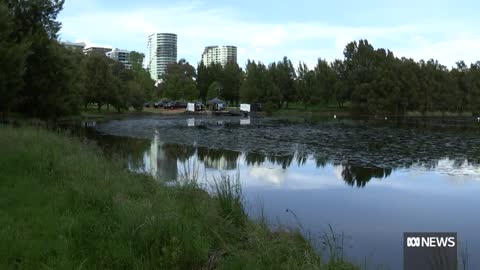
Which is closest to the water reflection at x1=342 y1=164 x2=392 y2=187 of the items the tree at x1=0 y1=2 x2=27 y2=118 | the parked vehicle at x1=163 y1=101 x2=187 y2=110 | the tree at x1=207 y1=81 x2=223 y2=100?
the tree at x1=0 y1=2 x2=27 y2=118

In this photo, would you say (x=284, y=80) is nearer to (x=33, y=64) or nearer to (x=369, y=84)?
(x=369, y=84)

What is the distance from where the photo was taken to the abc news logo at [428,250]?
11.7 ft

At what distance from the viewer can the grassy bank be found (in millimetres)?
5988

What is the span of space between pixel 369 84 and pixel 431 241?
91928mm

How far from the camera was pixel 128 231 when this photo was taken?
678cm

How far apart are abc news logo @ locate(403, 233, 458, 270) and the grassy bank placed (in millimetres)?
2269

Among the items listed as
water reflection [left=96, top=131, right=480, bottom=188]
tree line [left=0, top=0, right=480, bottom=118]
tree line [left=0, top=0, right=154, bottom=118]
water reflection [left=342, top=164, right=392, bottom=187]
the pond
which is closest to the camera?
the pond

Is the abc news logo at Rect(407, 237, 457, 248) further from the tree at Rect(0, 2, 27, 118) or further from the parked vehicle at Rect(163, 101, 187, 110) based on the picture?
the parked vehicle at Rect(163, 101, 187, 110)

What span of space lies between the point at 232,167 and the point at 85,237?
516 inches

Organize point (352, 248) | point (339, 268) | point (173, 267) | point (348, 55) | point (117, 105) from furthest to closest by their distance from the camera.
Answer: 1. point (348, 55)
2. point (117, 105)
3. point (352, 248)
4. point (339, 268)
5. point (173, 267)

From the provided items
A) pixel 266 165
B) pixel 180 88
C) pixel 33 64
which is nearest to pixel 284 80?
pixel 180 88

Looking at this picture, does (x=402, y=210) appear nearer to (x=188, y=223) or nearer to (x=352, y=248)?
(x=352, y=248)

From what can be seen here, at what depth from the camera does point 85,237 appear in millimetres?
6723

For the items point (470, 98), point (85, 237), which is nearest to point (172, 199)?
point (85, 237)
